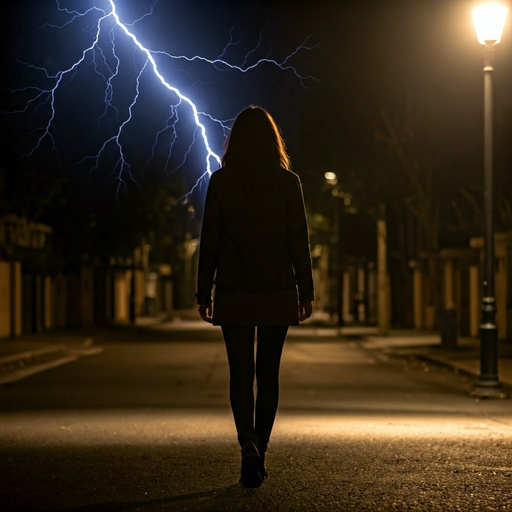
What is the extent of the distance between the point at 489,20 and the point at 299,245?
398 inches

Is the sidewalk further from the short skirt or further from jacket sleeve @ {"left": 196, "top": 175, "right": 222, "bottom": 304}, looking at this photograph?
jacket sleeve @ {"left": 196, "top": 175, "right": 222, "bottom": 304}

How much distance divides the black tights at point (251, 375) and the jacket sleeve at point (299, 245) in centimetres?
27

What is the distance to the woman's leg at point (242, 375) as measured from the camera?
23.2 ft

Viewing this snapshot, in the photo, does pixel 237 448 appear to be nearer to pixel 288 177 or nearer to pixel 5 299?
pixel 288 177

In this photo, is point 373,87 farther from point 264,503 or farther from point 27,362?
point 264,503

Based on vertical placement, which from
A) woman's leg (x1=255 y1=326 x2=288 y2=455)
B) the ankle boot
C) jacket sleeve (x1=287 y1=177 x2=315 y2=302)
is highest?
jacket sleeve (x1=287 y1=177 x2=315 y2=302)

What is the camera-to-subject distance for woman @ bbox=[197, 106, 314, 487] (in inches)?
277

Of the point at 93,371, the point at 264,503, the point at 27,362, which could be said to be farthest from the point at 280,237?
the point at 27,362

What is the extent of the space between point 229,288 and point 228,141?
0.95 meters

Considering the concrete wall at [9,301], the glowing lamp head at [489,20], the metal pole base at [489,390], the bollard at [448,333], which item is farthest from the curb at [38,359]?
the glowing lamp head at [489,20]

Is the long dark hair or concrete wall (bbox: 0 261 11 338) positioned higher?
the long dark hair

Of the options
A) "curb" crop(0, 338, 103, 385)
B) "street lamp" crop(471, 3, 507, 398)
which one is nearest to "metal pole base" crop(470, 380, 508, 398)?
"street lamp" crop(471, 3, 507, 398)

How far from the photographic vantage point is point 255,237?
7102mm

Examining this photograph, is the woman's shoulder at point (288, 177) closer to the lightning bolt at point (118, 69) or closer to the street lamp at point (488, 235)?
the lightning bolt at point (118, 69)
